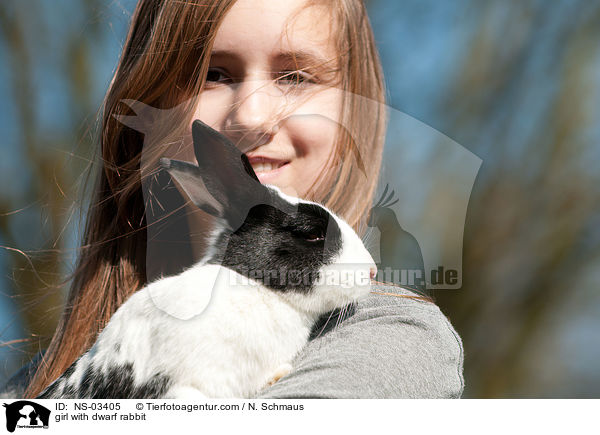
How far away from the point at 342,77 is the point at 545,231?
0.77 m

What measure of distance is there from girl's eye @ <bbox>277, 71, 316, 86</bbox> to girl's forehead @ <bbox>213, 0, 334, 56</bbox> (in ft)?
0.21

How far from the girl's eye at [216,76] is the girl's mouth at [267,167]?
10.1 inches

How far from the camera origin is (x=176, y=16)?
1354mm

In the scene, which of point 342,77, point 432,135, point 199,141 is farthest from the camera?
point 342,77

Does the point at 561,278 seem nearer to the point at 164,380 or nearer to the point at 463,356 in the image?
the point at 463,356

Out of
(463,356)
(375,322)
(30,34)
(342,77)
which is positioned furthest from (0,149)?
(463,356)

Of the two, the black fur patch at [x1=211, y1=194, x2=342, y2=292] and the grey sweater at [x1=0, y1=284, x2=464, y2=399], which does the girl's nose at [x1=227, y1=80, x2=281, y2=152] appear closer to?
the black fur patch at [x1=211, y1=194, x2=342, y2=292]

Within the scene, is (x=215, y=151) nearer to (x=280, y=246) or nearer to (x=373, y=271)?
(x=280, y=246)

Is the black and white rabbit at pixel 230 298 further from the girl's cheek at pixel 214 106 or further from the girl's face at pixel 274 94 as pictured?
the girl's cheek at pixel 214 106

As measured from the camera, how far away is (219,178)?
102cm

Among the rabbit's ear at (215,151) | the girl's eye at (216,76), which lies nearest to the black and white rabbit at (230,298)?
the rabbit's ear at (215,151)

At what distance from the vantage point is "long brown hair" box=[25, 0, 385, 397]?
1.26 metres
